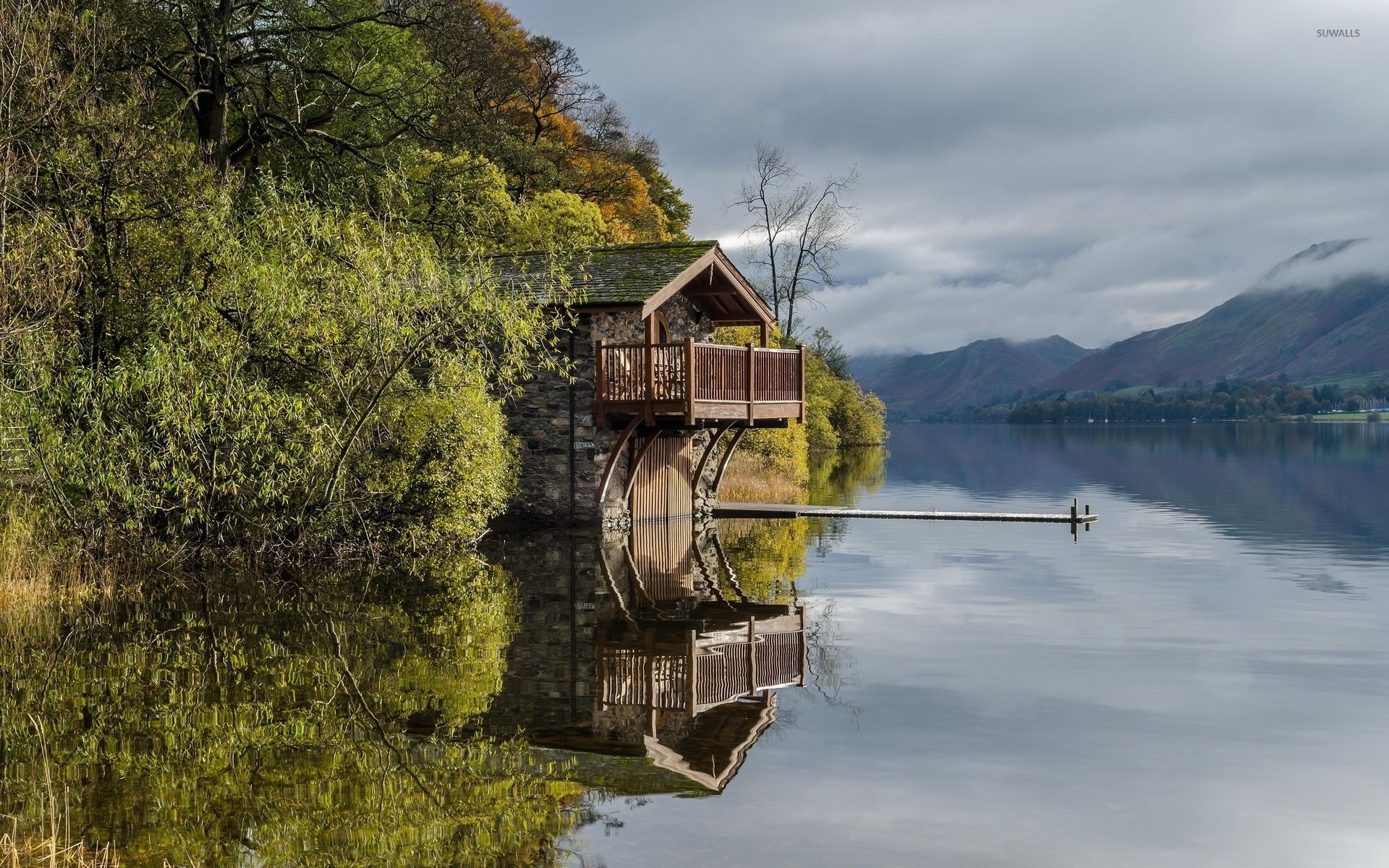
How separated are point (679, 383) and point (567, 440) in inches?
110

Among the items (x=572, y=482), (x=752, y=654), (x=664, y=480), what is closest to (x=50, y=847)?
(x=752, y=654)

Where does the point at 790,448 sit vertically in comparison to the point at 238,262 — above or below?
below

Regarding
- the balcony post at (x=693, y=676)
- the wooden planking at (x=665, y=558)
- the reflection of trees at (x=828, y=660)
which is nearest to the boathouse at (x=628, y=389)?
the wooden planking at (x=665, y=558)

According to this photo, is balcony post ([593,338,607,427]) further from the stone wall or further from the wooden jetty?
the wooden jetty

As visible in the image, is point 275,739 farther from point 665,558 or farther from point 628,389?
point 628,389

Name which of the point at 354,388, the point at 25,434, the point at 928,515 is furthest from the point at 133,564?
the point at 928,515

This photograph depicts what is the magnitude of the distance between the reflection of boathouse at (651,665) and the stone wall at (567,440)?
4.65 meters

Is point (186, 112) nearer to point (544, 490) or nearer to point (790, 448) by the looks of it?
point (544, 490)

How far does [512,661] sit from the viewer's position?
13273 mm

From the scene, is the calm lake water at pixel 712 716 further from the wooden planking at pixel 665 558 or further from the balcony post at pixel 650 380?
the balcony post at pixel 650 380

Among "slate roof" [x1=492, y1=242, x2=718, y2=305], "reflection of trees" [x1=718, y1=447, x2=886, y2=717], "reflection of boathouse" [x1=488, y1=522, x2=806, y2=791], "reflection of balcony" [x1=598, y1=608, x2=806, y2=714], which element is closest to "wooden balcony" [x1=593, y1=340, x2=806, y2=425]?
"slate roof" [x1=492, y1=242, x2=718, y2=305]

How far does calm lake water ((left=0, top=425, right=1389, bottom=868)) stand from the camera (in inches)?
319

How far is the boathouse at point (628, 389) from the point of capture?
25078 millimetres

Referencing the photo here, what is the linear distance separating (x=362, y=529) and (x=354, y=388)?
279cm
